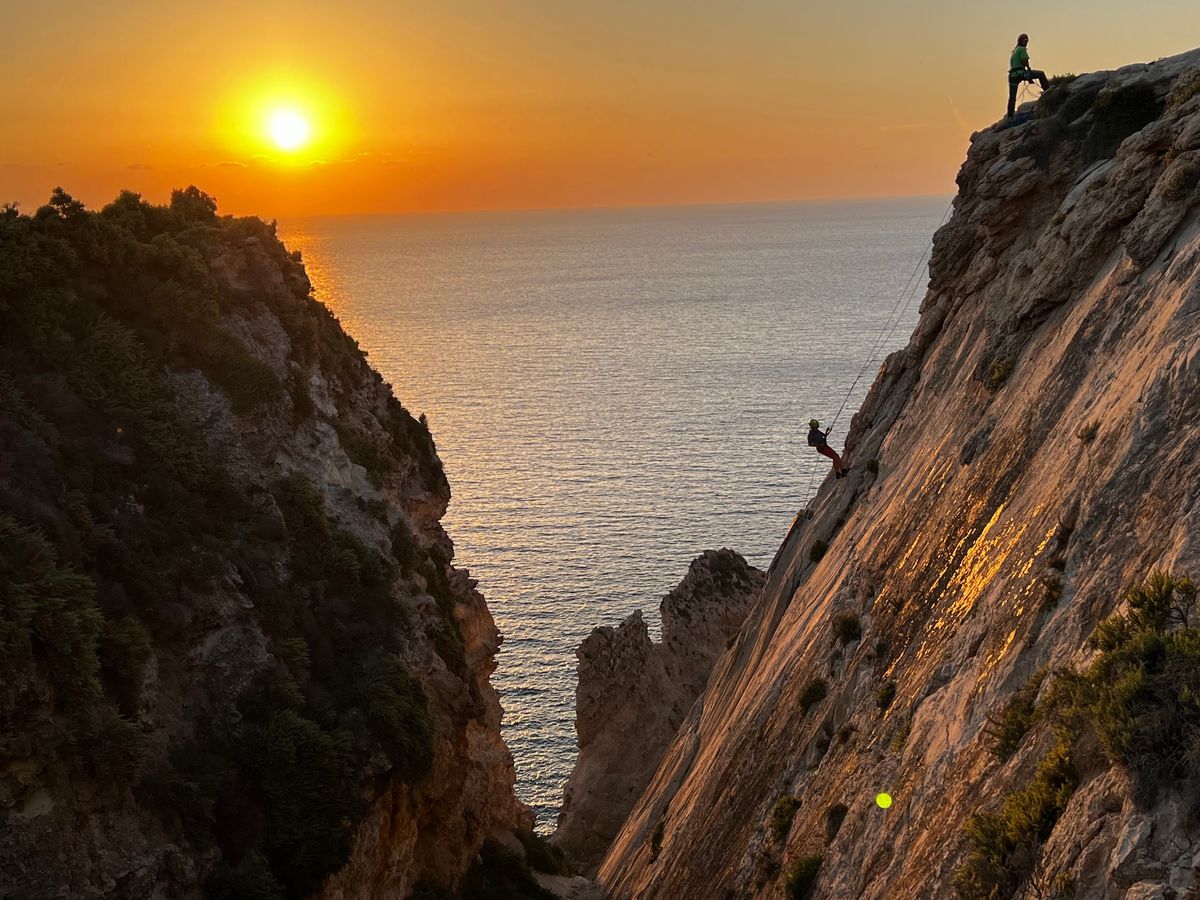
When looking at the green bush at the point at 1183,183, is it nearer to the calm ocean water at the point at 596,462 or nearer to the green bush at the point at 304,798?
the green bush at the point at 304,798

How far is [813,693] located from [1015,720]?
958 centimetres

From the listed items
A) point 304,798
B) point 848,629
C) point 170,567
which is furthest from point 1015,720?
point 170,567

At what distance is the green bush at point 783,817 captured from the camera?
2064 cm

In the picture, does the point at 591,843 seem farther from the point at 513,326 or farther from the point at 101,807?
the point at 513,326

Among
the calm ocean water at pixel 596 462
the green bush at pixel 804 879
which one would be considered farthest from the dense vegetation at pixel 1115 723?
the calm ocean water at pixel 596 462

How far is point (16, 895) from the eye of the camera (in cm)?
1548

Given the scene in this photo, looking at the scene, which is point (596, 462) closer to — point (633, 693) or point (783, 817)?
point (633, 693)

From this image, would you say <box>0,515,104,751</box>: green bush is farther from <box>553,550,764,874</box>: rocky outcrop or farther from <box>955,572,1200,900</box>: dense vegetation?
<box>553,550,764,874</box>: rocky outcrop

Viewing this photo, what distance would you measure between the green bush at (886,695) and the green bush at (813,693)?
308 centimetres

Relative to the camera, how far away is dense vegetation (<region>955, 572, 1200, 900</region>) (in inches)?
400

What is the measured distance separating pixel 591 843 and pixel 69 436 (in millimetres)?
32420

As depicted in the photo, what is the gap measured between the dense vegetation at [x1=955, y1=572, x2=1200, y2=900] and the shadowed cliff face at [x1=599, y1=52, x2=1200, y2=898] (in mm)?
81

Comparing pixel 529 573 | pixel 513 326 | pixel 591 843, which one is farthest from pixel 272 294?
pixel 513 326

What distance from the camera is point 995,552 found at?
57.3 ft
